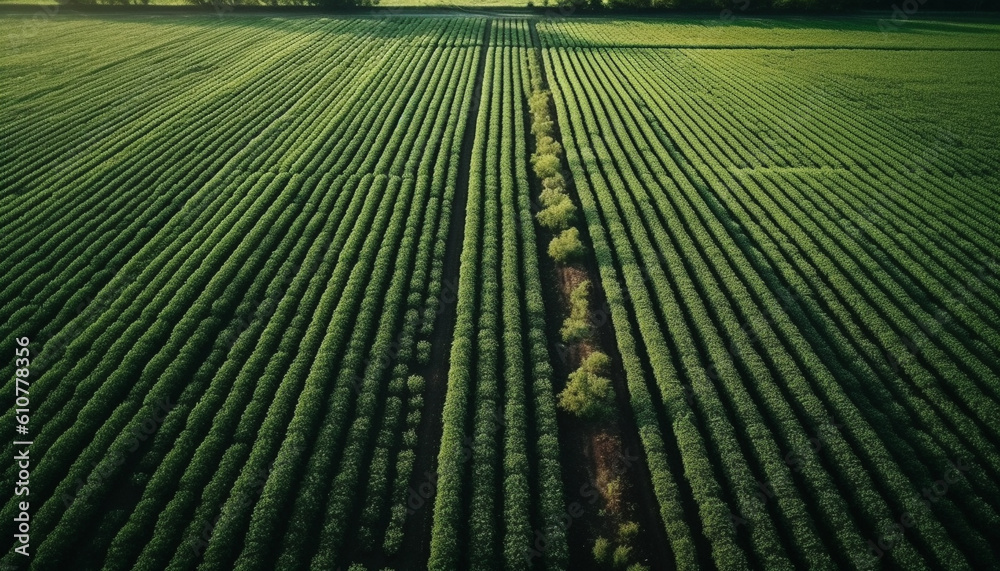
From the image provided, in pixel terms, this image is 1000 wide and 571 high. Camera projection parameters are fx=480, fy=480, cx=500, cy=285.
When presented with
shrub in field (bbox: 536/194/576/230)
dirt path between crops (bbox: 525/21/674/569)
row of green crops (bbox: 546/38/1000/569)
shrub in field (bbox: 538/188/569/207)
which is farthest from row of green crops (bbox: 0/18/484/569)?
row of green crops (bbox: 546/38/1000/569)

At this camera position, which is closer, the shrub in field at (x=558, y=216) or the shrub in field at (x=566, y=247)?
the shrub in field at (x=566, y=247)

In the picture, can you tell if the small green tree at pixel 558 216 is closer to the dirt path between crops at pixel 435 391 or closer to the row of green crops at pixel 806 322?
the row of green crops at pixel 806 322

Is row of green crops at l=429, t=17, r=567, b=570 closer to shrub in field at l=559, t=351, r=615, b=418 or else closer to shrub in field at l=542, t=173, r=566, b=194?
shrub in field at l=559, t=351, r=615, b=418

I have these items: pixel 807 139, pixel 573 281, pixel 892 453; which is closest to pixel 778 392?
pixel 892 453

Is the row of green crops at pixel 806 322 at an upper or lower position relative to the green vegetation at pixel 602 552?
upper

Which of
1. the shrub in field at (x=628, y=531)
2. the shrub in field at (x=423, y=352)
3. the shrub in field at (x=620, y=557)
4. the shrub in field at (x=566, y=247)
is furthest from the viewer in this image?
the shrub in field at (x=566, y=247)

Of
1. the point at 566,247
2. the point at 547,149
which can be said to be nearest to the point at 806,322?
the point at 566,247

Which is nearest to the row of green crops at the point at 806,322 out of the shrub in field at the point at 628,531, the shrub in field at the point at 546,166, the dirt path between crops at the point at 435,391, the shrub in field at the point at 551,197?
the shrub in field at the point at 628,531
